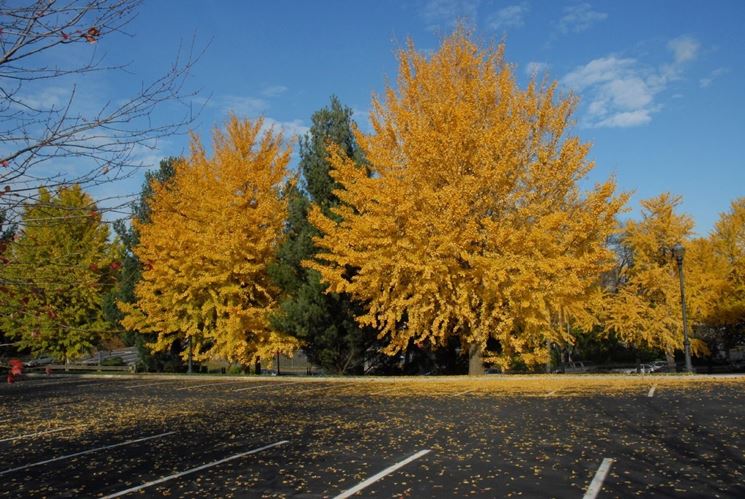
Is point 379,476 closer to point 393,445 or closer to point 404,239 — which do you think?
point 393,445

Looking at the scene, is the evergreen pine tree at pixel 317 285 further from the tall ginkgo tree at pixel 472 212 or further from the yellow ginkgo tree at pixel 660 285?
the yellow ginkgo tree at pixel 660 285

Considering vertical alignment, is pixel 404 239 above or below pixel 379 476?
above

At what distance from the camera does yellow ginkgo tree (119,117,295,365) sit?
2455cm

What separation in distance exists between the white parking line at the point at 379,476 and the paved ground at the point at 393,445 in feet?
0.16

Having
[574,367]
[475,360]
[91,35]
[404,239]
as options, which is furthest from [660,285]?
[91,35]

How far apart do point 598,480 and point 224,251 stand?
2037 cm

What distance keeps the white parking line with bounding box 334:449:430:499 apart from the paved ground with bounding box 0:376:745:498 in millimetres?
50

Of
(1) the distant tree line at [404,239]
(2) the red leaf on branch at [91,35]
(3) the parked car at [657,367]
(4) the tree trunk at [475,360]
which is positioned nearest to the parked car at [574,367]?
(3) the parked car at [657,367]

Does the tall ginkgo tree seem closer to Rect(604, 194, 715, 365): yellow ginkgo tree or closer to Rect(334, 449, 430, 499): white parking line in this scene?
Rect(334, 449, 430, 499): white parking line

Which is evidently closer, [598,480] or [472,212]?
[598,480]

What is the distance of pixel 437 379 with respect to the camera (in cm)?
2016

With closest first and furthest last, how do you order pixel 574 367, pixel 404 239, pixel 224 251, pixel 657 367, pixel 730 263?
pixel 404 239 < pixel 224 251 < pixel 730 263 < pixel 657 367 < pixel 574 367

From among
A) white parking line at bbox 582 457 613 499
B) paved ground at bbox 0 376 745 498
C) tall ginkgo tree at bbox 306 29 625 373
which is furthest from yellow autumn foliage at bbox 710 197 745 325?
white parking line at bbox 582 457 613 499

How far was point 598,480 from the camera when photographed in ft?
19.9
